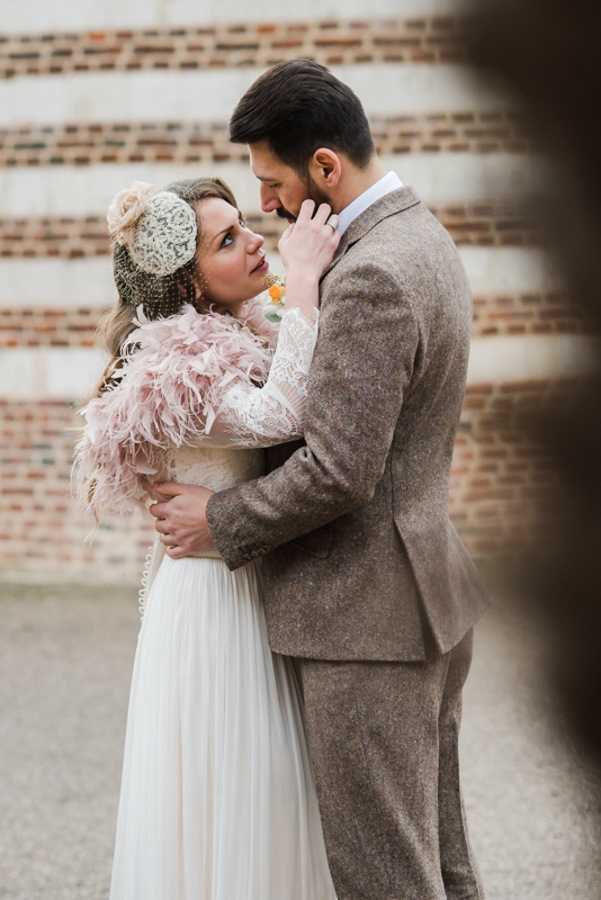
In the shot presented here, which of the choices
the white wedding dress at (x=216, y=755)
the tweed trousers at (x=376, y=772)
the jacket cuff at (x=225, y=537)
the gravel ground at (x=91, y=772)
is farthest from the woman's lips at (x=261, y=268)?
the gravel ground at (x=91, y=772)

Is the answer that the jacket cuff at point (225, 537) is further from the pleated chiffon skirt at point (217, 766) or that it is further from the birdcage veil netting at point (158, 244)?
the birdcage veil netting at point (158, 244)

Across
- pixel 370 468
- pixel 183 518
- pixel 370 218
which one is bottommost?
pixel 183 518

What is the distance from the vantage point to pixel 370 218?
2.27 m

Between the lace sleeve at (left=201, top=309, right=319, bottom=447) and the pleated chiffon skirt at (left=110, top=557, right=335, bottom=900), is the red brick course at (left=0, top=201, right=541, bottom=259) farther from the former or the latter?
the lace sleeve at (left=201, top=309, right=319, bottom=447)

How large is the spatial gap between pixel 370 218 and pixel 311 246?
0.13 m

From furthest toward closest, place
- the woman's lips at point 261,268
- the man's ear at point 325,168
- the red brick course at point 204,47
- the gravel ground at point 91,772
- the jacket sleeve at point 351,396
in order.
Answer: the red brick course at point 204,47 → the gravel ground at point 91,772 → the woman's lips at point 261,268 → the man's ear at point 325,168 → the jacket sleeve at point 351,396

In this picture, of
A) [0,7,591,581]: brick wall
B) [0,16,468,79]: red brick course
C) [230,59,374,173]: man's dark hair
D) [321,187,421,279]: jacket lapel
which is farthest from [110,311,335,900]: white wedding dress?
[0,16,468,79]: red brick course

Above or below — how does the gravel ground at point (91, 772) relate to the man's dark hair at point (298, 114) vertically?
below

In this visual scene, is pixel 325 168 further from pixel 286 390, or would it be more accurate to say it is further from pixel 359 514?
pixel 359 514

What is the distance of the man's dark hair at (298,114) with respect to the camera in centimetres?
219

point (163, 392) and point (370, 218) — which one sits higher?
point (370, 218)

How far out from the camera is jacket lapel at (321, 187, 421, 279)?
2.27 meters

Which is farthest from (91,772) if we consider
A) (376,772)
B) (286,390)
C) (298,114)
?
(298,114)

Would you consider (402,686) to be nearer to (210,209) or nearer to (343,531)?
(343,531)
